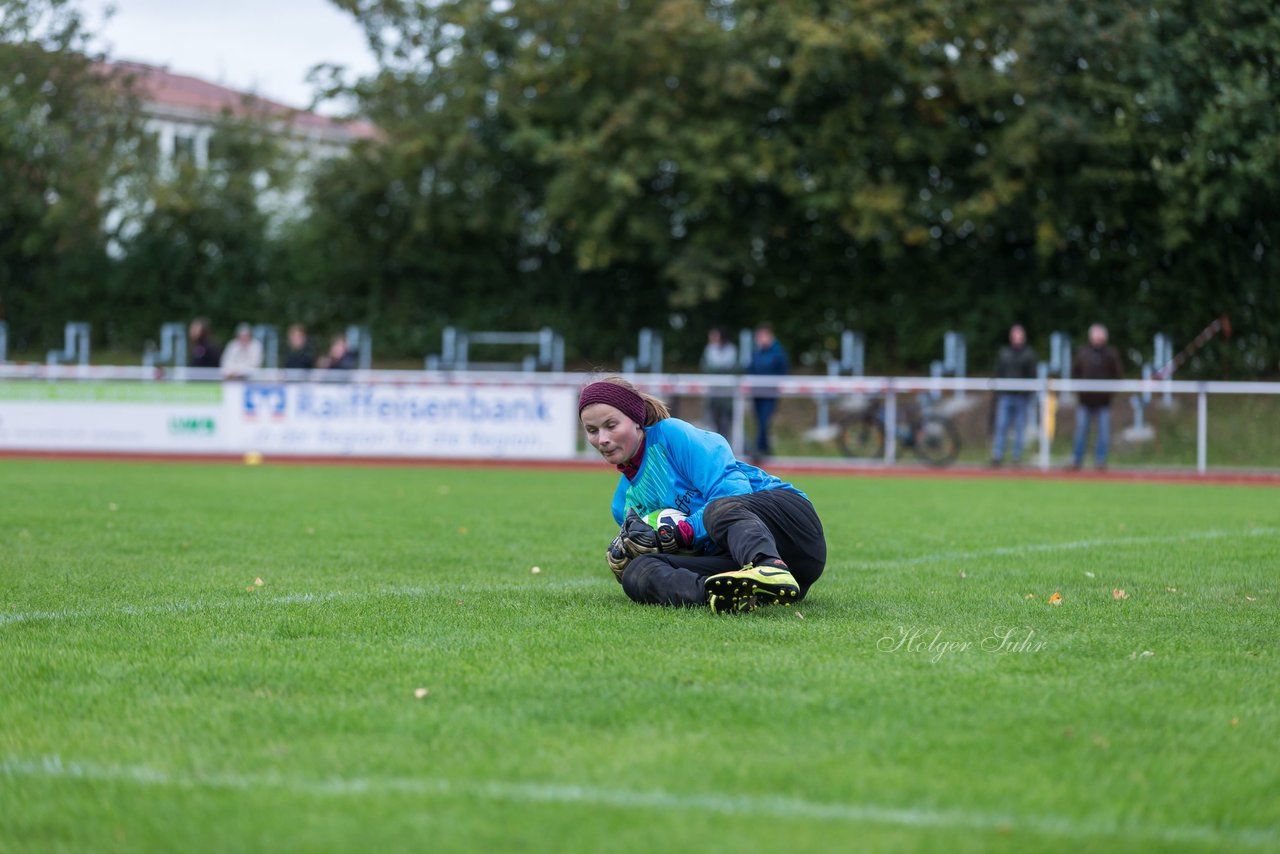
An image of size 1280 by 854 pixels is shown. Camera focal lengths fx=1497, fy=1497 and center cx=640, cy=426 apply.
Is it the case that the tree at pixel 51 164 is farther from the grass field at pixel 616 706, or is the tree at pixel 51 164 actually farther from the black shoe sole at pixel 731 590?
the black shoe sole at pixel 731 590

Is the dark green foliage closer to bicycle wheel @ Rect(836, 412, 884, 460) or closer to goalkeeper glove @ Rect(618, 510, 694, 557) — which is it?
bicycle wheel @ Rect(836, 412, 884, 460)

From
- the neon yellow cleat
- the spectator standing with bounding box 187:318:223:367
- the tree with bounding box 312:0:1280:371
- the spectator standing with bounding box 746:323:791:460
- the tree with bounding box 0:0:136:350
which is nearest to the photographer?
the neon yellow cleat

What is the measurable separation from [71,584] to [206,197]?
31719 mm

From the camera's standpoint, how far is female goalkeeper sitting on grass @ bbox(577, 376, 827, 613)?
6.30 m

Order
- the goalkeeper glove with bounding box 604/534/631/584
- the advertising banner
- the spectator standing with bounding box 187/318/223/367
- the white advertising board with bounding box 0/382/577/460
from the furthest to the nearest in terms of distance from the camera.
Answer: the spectator standing with bounding box 187/318/223/367, the advertising banner, the white advertising board with bounding box 0/382/577/460, the goalkeeper glove with bounding box 604/534/631/584

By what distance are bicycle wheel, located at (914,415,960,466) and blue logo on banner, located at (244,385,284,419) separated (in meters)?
9.09

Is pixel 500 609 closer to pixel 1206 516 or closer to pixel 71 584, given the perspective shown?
pixel 71 584

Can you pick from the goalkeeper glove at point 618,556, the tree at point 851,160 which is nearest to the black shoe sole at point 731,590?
the goalkeeper glove at point 618,556

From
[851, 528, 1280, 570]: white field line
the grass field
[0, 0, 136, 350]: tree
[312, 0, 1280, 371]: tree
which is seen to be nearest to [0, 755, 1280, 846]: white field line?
the grass field

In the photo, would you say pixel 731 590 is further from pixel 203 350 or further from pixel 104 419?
pixel 203 350

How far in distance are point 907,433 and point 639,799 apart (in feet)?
59.4

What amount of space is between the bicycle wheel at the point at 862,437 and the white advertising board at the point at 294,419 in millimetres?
3828

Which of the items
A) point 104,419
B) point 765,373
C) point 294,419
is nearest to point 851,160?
point 765,373

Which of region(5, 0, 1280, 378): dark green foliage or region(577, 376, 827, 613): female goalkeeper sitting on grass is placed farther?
region(5, 0, 1280, 378): dark green foliage
